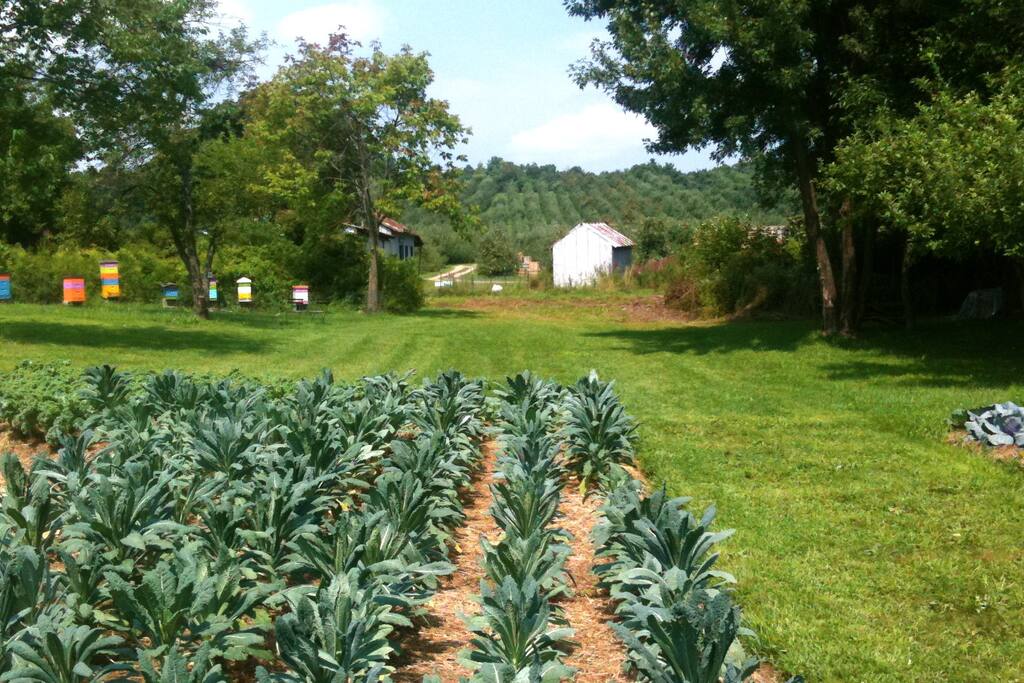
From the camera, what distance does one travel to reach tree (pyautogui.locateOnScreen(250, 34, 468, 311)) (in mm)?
31141

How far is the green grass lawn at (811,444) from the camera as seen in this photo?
4617mm

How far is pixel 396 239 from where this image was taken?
49.9 m

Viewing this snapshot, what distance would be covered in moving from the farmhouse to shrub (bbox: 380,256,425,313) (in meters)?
8.32

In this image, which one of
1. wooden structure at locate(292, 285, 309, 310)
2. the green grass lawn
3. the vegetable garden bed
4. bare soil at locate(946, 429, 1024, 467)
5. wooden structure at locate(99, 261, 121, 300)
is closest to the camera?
the vegetable garden bed

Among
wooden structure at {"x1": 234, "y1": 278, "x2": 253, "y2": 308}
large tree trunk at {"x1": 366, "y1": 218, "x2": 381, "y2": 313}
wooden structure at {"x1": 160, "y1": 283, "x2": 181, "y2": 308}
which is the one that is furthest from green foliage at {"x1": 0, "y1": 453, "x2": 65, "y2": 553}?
large tree trunk at {"x1": 366, "y1": 218, "x2": 381, "y2": 313}

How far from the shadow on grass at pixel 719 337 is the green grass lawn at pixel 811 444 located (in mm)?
77

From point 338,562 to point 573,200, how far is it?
97.9m

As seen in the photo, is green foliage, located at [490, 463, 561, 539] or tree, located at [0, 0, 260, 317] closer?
green foliage, located at [490, 463, 561, 539]

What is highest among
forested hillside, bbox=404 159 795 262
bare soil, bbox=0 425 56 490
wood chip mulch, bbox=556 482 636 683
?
forested hillside, bbox=404 159 795 262

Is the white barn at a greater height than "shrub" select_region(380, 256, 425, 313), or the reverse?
the white barn

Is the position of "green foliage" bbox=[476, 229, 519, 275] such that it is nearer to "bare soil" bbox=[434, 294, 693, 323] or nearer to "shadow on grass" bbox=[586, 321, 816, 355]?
"bare soil" bbox=[434, 294, 693, 323]

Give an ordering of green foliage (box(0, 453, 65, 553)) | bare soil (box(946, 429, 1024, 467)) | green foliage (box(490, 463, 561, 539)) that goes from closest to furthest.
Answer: green foliage (box(0, 453, 65, 553))
green foliage (box(490, 463, 561, 539))
bare soil (box(946, 429, 1024, 467))

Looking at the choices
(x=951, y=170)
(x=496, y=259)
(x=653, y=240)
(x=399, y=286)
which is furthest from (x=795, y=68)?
(x=496, y=259)

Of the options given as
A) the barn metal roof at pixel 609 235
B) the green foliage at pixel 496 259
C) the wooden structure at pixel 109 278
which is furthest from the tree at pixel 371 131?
the green foliage at pixel 496 259
